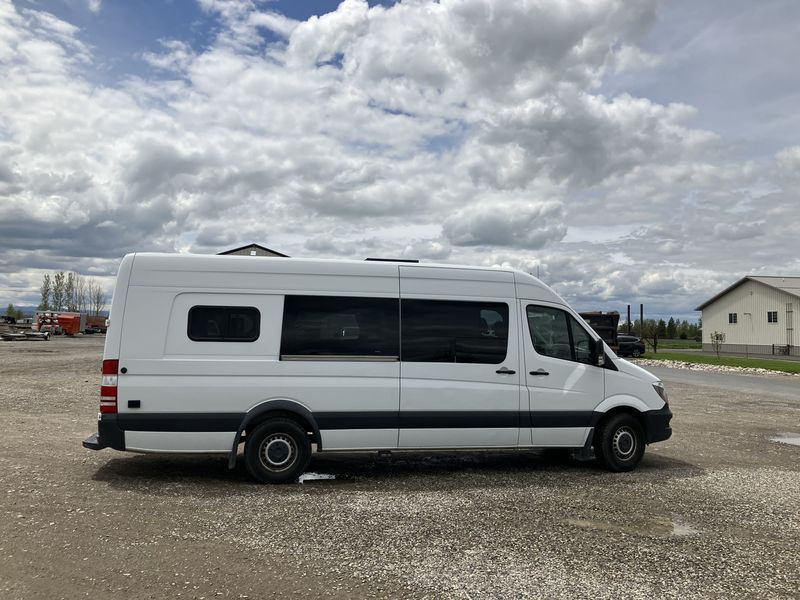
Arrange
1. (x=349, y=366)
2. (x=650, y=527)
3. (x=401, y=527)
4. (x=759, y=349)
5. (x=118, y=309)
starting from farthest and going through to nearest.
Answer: (x=759, y=349), (x=349, y=366), (x=118, y=309), (x=650, y=527), (x=401, y=527)

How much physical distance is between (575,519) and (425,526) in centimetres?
138

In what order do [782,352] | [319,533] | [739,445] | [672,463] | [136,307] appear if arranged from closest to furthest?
[319,533] → [136,307] → [672,463] → [739,445] → [782,352]

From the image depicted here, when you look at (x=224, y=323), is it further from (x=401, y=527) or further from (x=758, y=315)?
(x=758, y=315)

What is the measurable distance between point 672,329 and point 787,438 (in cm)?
9099

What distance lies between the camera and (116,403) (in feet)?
22.6

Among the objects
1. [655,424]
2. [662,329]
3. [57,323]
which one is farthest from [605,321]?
[662,329]

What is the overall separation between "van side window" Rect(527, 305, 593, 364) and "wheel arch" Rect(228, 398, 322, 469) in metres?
2.82

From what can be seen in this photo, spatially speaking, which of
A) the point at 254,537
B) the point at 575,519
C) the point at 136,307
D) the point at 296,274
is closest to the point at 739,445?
the point at 575,519

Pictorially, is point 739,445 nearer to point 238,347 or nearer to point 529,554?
point 529,554

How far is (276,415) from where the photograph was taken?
717 cm

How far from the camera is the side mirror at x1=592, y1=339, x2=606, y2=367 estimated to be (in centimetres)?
804

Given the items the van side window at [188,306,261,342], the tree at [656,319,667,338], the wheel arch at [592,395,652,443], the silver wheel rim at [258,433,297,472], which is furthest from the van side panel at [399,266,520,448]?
the tree at [656,319,667,338]

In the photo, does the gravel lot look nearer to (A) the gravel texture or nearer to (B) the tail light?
(B) the tail light

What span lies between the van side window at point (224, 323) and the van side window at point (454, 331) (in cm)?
171
